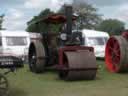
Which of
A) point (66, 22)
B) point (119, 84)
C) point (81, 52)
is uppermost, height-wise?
point (66, 22)

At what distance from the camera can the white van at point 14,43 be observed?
22.2m

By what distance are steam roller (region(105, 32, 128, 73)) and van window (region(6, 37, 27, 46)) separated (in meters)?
8.33

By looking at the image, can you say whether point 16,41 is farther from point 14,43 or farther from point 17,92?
point 17,92

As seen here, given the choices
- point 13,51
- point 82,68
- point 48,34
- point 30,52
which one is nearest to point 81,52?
point 82,68

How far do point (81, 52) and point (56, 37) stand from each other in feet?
7.84

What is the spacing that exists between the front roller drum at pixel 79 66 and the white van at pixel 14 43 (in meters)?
10.5

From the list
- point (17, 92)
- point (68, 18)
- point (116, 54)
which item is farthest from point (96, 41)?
point (17, 92)

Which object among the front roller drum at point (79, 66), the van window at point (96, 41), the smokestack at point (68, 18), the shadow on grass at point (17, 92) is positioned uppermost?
the smokestack at point (68, 18)

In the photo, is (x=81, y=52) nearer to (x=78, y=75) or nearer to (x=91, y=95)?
(x=78, y=75)

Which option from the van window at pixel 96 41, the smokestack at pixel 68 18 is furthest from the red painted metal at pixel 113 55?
the van window at pixel 96 41

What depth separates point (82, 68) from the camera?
37.6 ft

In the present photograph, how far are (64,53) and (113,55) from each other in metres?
3.41

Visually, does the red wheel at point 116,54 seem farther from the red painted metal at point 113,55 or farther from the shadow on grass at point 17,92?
the shadow on grass at point 17,92

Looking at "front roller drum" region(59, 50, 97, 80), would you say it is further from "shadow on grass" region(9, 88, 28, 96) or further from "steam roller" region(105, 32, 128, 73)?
"steam roller" region(105, 32, 128, 73)
